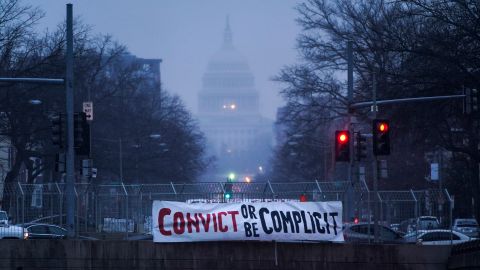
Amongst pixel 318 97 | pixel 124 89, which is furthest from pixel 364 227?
pixel 124 89

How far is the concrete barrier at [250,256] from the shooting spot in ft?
88.8

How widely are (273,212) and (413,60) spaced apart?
1486 centimetres

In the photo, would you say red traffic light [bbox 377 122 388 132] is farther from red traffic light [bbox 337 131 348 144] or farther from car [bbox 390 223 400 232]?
red traffic light [bbox 337 131 348 144]

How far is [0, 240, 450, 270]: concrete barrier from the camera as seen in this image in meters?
27.1

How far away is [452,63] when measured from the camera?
38094 millimetres

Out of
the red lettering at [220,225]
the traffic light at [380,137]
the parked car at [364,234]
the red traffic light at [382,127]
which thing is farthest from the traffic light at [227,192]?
the red traffic light at [382,127]

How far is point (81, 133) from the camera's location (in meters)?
31.6

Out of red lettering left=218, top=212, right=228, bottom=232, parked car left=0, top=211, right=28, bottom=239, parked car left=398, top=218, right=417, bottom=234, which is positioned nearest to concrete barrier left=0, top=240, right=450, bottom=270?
red lettering left=218, top=212, right=228, bottom=232

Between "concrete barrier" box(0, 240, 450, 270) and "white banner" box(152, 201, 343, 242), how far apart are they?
0.24 m

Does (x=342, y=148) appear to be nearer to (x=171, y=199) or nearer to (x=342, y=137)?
(x=342, y=137)

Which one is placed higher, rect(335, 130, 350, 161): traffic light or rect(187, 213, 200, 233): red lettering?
rect(335, 130, 350, 161): traffic light

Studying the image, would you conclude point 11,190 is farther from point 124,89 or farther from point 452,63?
point 124,89

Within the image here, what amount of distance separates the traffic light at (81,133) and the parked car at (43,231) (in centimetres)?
298

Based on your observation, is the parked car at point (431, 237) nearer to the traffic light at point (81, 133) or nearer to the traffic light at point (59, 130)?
the traffic light at point (81, 133)
